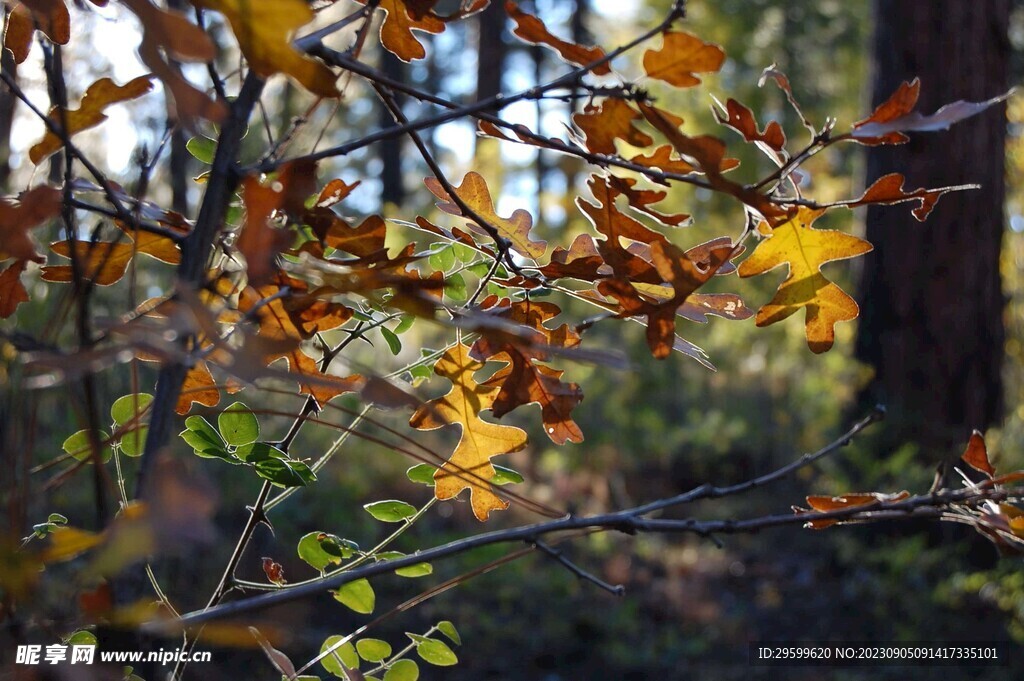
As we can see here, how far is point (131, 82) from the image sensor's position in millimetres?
737

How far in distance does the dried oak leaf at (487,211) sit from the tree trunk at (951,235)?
427cm

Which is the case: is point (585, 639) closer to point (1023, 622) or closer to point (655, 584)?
point (655, 584)

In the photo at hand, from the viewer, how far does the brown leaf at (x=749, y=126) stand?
2.46 feet

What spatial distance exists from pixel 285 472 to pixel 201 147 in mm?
404

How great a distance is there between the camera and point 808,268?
0.81 m

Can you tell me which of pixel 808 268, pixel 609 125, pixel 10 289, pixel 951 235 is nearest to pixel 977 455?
pixel 808 268

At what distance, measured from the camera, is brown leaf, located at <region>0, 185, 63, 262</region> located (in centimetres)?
55

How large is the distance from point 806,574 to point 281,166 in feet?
16.1

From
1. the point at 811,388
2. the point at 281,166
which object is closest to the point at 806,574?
the point at 811,388

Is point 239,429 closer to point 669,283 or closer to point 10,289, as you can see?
point 10,289

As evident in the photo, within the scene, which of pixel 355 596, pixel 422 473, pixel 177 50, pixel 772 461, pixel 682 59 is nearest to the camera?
A: pixel 177 50

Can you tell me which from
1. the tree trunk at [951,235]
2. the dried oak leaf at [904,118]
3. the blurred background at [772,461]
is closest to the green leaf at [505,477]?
the dried oak leaf at [904,118]

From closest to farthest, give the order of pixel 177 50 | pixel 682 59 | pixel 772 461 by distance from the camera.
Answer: pixel 177 50 → pixel 682 59 → pixel 772 461

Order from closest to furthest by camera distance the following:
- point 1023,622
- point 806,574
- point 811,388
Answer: point 1023,622 → point 806,574 → point 811,388
